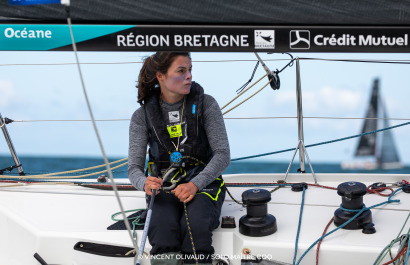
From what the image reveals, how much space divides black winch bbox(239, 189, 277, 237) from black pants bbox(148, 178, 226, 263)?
12 cm

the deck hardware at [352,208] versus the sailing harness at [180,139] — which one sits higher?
the sailing harness at [180,139]

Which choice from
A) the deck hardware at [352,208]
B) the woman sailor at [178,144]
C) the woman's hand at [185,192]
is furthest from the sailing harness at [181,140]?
the deck hardware at [352,208]

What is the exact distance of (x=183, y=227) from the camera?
1791 millimetres

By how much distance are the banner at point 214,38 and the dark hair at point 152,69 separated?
1.88 feet

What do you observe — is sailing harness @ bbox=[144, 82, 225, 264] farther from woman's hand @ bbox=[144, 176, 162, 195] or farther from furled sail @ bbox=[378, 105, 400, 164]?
furled sail @ bbox=[378, 105, 400, 164]

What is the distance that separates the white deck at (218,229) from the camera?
69.7 inches

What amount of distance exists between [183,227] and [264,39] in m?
0.79

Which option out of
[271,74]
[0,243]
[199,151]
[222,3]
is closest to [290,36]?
[222,3]

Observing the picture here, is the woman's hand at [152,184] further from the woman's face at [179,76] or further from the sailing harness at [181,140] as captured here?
the woman's face at [179,76]

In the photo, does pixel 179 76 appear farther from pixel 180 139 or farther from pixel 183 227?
pixel 183 227

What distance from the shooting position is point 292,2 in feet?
4.31

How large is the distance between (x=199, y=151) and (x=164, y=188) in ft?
0.73

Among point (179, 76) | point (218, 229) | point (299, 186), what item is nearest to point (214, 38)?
point (179, 76)

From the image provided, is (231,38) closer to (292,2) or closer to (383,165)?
(292,2)
